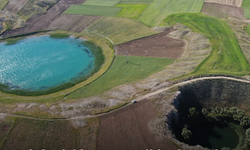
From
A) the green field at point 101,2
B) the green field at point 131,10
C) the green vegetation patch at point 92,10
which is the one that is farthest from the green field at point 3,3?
the green field at point 131,10

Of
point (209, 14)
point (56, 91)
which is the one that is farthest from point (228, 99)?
point (209, 14)

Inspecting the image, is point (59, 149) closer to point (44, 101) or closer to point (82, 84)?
point (44, 101)

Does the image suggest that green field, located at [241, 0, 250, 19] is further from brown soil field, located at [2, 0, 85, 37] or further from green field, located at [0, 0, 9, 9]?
green field, located at [0, 0, 9, 9]

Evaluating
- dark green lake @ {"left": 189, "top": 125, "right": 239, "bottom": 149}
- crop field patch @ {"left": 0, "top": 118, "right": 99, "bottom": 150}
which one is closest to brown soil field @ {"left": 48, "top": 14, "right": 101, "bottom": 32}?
crop field patch @ {"left": 0, "top": 118, "right": 99, "bottom": 150}

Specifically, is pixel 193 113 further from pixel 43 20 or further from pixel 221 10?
pixel 43 20

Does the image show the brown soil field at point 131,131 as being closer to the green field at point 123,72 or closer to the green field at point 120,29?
the green field at point 123,72

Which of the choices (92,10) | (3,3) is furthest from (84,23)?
(3,3)

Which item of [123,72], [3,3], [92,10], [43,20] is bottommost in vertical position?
[123,72]
